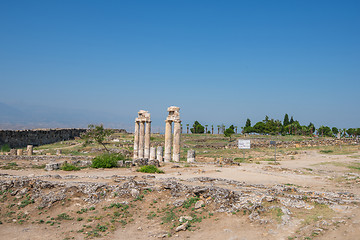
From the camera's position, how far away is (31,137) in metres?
51.8

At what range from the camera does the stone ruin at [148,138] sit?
28125 mm

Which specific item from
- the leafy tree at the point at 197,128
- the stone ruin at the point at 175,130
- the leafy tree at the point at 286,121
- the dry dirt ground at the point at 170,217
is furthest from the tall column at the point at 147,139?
the leafy tree at the point at 286,121

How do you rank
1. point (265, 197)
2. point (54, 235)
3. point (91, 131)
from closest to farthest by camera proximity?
point (54, 235) < point (265, 197) < point (91, 131)

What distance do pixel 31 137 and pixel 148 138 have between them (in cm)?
3077

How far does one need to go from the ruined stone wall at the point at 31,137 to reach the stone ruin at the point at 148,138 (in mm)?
25567

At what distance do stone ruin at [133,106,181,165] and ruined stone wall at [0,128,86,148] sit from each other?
25.6 metres

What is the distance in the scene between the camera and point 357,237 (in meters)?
8.63

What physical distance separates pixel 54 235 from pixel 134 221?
2.79 metres

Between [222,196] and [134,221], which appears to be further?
[222,196]

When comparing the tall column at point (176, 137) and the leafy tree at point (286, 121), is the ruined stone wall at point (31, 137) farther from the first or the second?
the leafy tree at point (286, 121)

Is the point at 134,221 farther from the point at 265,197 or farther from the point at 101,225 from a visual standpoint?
the point at 265,197

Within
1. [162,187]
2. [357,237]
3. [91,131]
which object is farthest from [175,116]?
[357,237]

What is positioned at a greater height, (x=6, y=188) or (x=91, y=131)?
(x=91, y=131)

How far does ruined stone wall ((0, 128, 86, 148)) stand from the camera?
46331mm
